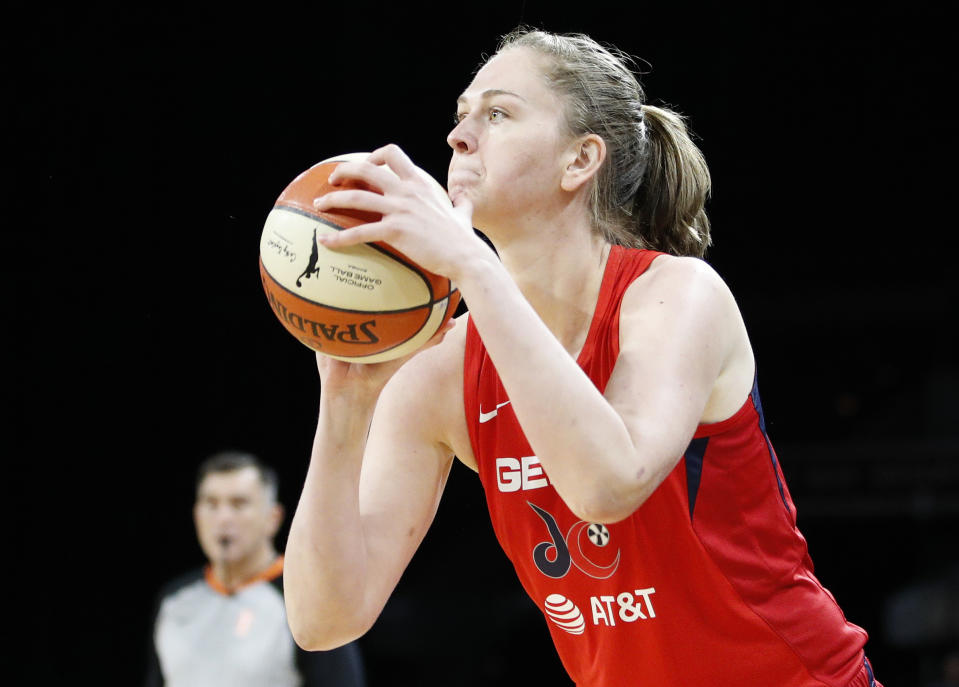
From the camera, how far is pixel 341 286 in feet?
6.01

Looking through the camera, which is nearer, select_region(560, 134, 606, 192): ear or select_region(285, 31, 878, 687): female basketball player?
select_region(285, 31, 878, 687): female basketball player

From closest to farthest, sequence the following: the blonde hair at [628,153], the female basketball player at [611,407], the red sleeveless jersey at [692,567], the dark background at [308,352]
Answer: the female basketball player at [611,407], the red sleeveless jersey at [692,567], the blonde hair at [628,153], the dark background at [308,352]

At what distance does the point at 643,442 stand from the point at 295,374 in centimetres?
603

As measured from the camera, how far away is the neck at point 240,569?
4973 mm

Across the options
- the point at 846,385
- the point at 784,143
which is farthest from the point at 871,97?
the point at 846,385

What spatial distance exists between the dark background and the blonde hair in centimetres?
410

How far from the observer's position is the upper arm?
5.71ft

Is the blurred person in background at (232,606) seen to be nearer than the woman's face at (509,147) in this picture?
No

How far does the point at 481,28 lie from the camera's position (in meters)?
6.62

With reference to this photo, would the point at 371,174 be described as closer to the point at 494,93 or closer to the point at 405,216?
the point at 405,216

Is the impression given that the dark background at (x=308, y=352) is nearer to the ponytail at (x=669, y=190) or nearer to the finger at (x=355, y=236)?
the ponytail at (x=669, y=190)

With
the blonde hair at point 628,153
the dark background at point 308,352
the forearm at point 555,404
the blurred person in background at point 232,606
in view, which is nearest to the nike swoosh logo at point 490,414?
the blonde hair at point 628,153

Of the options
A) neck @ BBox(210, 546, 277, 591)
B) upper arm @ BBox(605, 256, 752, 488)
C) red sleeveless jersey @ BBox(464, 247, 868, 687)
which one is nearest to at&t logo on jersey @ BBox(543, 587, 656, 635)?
red sleeveless jersey @ BBox(464, 247, 868, 687)

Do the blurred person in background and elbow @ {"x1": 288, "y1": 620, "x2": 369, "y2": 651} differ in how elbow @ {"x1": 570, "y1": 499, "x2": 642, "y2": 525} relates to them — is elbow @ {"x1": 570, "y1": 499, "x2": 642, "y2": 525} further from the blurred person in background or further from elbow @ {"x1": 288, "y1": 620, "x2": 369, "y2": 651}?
the blurred person in background
